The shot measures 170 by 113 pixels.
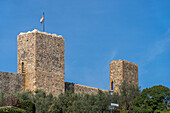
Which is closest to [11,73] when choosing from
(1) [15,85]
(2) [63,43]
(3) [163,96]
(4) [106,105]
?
(1) [15,85]

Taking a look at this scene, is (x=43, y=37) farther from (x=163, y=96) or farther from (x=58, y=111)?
(x=163, y=96)

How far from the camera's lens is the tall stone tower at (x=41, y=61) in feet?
127

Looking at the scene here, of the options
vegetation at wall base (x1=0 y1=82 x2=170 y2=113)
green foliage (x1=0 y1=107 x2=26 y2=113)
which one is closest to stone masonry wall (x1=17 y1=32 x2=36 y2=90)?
vegetation at wall base (x1=0 y1=82 x2=170 y2=113)

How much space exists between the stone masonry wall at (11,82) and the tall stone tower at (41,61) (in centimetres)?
58

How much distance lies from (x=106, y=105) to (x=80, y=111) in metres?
3.11

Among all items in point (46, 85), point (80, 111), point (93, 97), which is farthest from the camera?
point (46, 85)

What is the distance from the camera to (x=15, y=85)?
38250mm

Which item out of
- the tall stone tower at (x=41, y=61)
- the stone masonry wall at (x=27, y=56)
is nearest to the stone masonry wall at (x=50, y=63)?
the tall stone tower at (x=41, y=61)

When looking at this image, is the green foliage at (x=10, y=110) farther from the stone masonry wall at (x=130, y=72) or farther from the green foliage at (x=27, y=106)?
the stone masonry wall at (x=130, y=72)

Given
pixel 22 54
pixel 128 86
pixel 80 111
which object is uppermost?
pixel 22 54

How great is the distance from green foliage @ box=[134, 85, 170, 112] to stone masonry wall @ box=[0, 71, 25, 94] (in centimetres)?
1101

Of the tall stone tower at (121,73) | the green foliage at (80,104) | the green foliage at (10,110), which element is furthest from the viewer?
the tall stone tower at (121,73)

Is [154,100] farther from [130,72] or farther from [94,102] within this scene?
[130,72]

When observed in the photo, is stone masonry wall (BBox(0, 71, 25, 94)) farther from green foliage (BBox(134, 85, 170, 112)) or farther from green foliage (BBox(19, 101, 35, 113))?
green foliage (BBox(134, 85, 170, 112))
